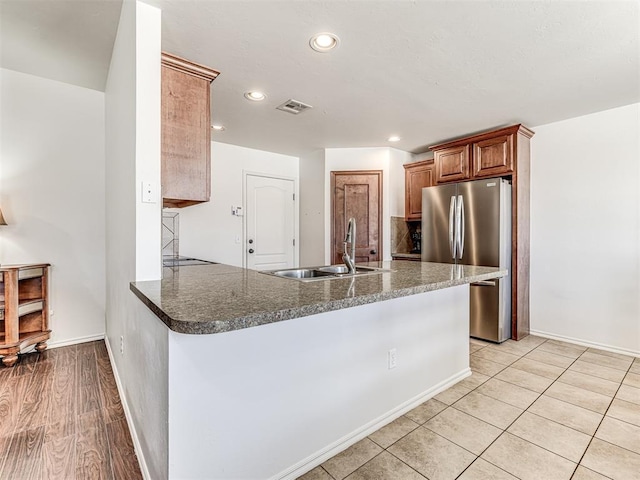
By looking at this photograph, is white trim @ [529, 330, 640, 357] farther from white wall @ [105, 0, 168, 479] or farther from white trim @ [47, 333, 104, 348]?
white trim @ [47, 333, 104, 348]

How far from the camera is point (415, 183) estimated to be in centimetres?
457

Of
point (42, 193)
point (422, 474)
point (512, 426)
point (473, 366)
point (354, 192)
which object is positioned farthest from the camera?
point (354, 192)

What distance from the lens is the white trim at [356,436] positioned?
1.50 m

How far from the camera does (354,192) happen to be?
450 cm

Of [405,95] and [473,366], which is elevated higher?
[405,95]

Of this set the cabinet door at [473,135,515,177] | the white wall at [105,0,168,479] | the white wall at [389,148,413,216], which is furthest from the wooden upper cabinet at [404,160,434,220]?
the white wall at [105,0,168,479]

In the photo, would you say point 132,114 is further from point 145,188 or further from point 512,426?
point 512,426

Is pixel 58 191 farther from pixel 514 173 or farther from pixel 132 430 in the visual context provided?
pixel 514 173

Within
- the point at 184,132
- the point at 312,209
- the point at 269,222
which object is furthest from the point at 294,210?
the point at 184,132

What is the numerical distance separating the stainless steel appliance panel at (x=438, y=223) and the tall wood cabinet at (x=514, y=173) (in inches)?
12.9

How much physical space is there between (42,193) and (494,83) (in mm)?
4194

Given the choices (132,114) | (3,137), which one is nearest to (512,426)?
(132,114)

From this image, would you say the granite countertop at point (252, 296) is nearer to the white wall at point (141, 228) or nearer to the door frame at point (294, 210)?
the white wall at point (141, 228)

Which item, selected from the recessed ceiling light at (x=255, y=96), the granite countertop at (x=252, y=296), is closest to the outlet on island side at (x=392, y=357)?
the granite countertop at (x=252, y=296)
